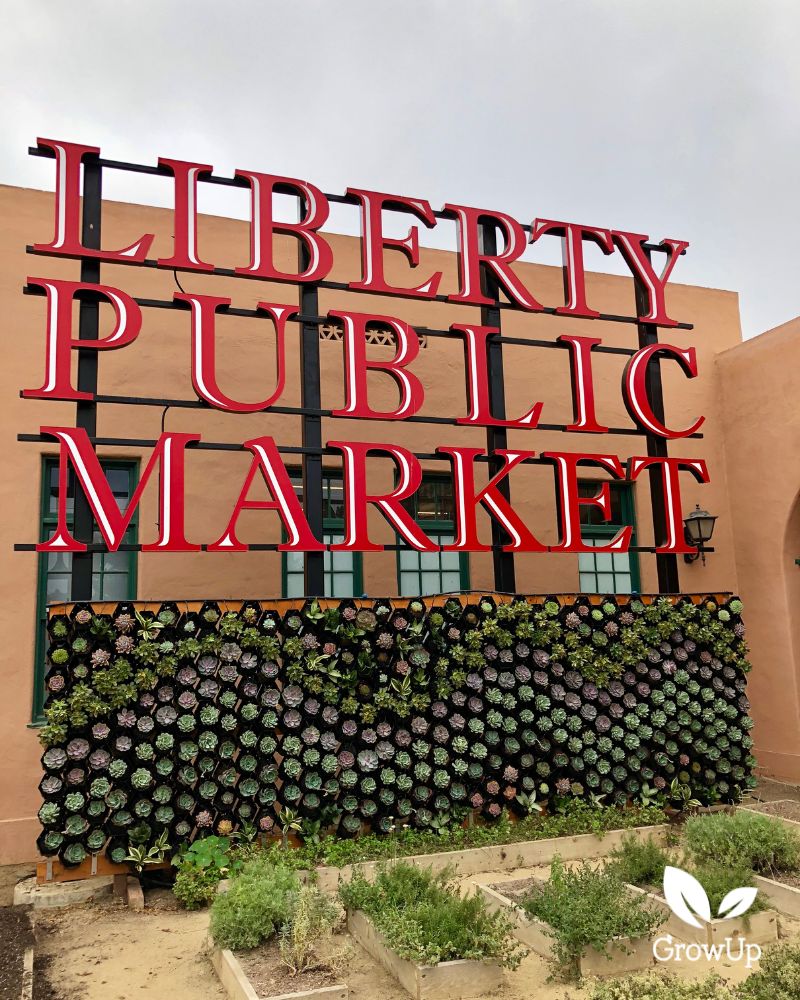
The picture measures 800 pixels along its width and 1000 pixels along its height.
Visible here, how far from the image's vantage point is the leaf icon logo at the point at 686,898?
4883mm

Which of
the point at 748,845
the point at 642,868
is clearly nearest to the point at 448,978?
the point at 642,868

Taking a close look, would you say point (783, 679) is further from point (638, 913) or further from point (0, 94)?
point (0, 94)

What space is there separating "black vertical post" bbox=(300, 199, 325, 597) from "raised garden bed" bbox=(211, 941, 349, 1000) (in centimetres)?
311

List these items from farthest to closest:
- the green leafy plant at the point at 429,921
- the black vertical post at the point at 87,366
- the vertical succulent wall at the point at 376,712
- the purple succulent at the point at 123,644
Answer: the black vertical post at the point at 87,366 → the purple succulent at the point at 123,644 → the vertical succulent wall at the point at 376,712 → the green leafy plant at the point at 429,921

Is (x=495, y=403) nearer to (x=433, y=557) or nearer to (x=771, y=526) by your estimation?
(x=433, y=557)

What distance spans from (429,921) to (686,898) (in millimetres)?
1681

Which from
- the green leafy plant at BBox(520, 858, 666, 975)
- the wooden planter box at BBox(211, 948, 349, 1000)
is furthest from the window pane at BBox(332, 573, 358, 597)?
the wooden planter box at BBox(211, 948, 349, 1000)

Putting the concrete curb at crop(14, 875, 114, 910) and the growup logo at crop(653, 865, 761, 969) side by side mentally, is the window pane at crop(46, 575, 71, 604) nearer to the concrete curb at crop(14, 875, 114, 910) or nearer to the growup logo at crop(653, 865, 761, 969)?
the concrete curb at crop(14, 875, 114, 910)

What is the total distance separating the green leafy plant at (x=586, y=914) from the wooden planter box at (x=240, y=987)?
122 cm

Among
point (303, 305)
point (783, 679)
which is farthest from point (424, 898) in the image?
point (783, 679)

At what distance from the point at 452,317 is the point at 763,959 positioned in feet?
24.8

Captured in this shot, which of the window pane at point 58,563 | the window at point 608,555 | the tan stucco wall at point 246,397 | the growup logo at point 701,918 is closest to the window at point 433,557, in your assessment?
the tan stucco wall at point 246,397

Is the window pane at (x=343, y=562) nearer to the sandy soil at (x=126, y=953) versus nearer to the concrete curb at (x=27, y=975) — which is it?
the sandy soil at (x=126, y=953)

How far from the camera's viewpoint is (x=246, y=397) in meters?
8.99
